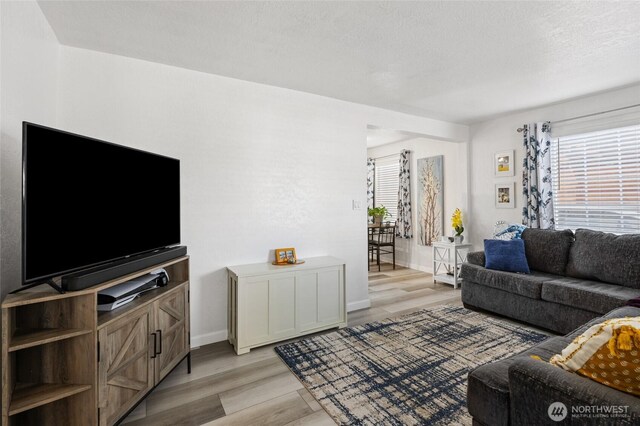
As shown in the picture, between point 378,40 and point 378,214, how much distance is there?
4.34 meters

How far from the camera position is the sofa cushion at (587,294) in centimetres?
255

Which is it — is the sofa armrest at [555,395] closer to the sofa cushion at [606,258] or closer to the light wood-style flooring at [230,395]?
the light wood-style flooring at [230,395]

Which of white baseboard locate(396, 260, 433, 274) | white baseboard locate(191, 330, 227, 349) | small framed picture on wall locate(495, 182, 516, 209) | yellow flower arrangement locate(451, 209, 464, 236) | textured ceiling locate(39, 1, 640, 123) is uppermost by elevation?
textured ceiling locate(39, 1, 640, 123)

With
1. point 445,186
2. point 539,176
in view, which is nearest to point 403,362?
point 539,176

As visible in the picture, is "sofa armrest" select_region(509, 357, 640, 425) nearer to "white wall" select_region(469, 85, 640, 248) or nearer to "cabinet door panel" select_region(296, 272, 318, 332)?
"cabinet door panel" select_region(296, 272, 318, 332)

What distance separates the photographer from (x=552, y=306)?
2936mm

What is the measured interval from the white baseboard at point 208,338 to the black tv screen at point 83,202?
43.1 inches

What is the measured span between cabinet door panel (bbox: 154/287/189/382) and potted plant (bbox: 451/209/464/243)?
4.04 m

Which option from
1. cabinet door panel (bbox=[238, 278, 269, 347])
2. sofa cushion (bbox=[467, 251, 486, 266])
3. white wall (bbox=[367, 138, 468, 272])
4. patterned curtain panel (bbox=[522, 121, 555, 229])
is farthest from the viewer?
white wall (bbox=[367, 138, 468, 272])

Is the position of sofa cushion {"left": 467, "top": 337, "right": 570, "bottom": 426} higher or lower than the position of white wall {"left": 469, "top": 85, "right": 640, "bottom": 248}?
lower

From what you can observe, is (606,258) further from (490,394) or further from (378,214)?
(378,214)

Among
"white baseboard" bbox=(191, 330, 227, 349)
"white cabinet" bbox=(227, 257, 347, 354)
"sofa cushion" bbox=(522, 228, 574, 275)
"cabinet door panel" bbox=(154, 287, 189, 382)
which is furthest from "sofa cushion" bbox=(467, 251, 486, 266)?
"cabinet door panel" bbox=(154, 287, 189, 382)

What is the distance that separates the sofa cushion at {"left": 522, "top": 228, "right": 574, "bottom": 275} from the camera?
3.35 meters

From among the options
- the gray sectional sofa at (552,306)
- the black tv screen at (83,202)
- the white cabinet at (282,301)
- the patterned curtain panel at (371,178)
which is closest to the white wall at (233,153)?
the white cabinet at (282,301)
